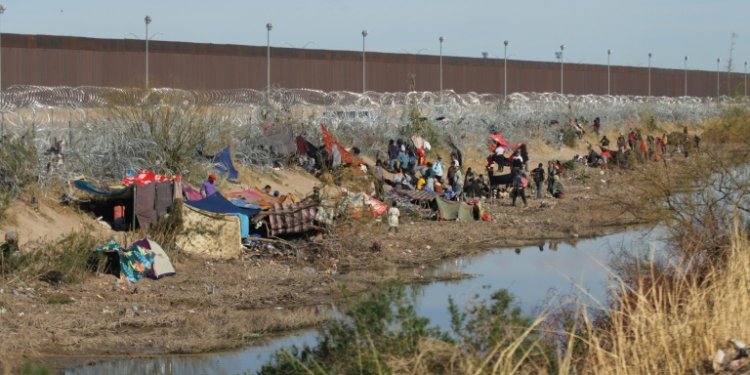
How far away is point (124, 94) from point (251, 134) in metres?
4.77

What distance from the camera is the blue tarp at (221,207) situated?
20.1 m

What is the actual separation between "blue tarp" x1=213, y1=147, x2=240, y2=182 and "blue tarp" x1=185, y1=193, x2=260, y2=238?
5823mm

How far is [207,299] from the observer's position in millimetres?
16625

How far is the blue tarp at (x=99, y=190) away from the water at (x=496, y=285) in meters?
5.18

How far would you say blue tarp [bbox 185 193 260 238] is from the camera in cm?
2011

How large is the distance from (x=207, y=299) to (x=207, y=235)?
3.02 meters

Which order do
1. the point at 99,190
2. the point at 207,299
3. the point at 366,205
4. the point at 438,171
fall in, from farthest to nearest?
the point at 438,171 < the point at 366,205 < the point at 99,190 < the point at 207,299

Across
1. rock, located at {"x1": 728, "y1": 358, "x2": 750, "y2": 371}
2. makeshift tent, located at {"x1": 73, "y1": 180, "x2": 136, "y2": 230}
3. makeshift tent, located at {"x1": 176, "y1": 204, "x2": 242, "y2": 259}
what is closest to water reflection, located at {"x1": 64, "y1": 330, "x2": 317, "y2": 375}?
rock, located at {"x1": 728, "y1": 358, "x2": 750, "y2": 371}

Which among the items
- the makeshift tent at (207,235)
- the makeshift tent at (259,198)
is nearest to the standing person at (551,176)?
the makeshift tent at (259,198)

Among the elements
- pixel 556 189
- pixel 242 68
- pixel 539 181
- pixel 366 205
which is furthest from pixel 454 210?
pixel 242 68

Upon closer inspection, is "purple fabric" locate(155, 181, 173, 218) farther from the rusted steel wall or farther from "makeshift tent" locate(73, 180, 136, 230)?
the rusted steel wall

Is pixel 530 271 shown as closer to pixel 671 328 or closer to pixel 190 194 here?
pixel 190 194

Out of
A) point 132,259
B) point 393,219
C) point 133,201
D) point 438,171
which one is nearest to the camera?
point 132,259

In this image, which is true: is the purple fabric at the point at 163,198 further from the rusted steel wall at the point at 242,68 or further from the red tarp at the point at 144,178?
the rusted steel wall at the point at 242,68
